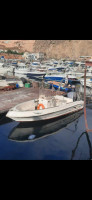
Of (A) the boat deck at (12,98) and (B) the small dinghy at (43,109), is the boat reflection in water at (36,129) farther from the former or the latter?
(A) the boat deck at (12,98)

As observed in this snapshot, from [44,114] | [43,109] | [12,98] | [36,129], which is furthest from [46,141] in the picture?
[12,98]

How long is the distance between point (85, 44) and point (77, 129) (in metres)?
89.3

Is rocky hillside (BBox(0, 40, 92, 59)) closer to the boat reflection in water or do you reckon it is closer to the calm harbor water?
the boat reflection in water

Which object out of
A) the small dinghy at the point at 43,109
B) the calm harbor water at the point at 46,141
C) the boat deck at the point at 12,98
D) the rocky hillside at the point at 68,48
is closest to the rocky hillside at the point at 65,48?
the rocky hillside at the point at 68,48

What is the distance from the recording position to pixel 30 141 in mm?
14672

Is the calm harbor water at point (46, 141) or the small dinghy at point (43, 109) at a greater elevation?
the small dinghy at point (43, 109)

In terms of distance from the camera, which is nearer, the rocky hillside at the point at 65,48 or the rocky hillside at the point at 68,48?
the rocky hillside at the point at 68,48

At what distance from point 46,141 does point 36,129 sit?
209 centimetres

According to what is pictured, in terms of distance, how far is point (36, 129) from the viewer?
16.5m

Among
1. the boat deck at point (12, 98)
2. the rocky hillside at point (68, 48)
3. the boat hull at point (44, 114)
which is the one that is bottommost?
the boat hull at point (44, 114)

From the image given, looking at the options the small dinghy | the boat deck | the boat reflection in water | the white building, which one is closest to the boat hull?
the small dinghy

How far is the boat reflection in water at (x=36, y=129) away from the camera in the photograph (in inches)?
604

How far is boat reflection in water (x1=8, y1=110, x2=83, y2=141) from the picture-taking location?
50.4ft

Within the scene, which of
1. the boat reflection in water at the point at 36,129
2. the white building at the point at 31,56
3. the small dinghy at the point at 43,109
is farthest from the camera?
the white building at the point at 31,56
